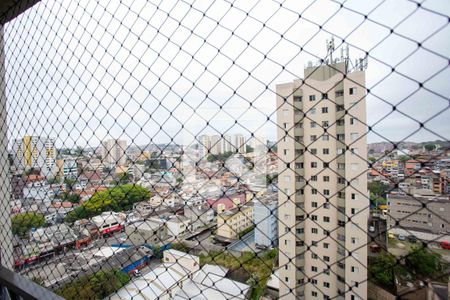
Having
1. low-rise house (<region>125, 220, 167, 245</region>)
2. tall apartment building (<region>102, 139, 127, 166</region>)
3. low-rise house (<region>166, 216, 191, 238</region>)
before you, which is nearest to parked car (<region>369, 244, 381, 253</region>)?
low-rise house (<region>166, 216, 191, 238</region>)

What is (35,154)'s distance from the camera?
131 cm

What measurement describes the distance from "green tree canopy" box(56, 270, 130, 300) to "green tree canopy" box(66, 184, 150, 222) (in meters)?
0.31

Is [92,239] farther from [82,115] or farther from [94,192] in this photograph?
[82,115]

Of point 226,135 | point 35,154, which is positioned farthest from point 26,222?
point 226,135

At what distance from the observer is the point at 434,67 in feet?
1.30

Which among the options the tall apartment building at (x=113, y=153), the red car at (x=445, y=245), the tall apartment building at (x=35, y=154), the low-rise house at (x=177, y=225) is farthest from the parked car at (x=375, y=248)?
the tall apartment building at (x=35, y=154)

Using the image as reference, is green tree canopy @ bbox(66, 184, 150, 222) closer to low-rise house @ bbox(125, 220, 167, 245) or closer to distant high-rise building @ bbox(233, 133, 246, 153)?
low-rise house @ bbox(125, 220, 167, 245)

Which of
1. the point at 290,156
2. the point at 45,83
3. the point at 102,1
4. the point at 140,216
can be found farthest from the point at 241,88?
the point at 45,83

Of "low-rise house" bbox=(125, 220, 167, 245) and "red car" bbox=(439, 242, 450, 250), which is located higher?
"red car" bbox=(439, 242, 450, 250)

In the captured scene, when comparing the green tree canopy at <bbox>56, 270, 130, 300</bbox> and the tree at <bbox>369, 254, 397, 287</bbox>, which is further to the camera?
the green tree canopy at <bbox>56, 270, 130, 300</bbox>

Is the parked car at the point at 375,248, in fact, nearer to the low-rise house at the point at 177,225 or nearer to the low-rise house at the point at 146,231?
the low-rise house at the point at 177,225

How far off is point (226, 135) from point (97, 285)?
1.22 m

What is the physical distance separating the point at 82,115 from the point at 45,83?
340mm

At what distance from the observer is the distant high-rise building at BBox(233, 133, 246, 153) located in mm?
679
